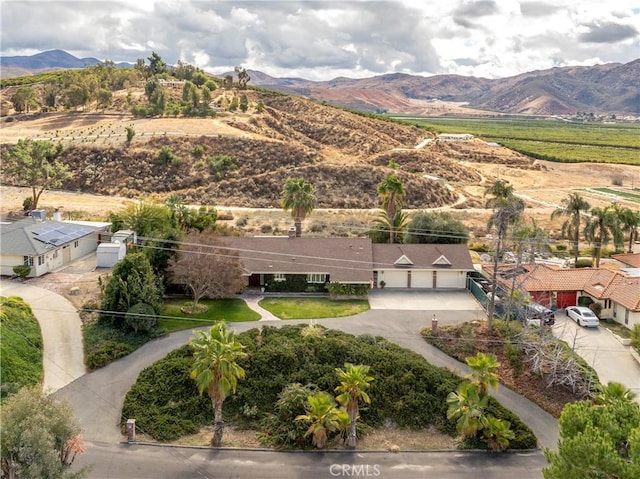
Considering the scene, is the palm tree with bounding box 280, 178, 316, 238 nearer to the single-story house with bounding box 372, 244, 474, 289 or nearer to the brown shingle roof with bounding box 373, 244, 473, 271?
the brown shingle roof with bounding box 373, 244, 473, 271

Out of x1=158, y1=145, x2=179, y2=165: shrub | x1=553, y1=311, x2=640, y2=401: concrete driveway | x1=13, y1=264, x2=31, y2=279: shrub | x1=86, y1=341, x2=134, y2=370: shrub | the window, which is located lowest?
x1=553, y1=311, x2=640, y2=401: concrete driveway

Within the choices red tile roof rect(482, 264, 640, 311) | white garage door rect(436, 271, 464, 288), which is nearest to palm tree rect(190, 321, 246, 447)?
red tile roof rect(482, 264, 640, 311)

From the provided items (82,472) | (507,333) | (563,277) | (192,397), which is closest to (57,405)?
(82,472)

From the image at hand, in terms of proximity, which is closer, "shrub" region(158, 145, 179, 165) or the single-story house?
the single-story house

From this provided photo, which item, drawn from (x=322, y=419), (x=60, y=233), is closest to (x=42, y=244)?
(x=60, y=233)

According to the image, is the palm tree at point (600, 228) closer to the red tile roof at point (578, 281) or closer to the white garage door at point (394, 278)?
the red tile roof at point (578, 281)

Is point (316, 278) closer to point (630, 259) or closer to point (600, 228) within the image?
point (600, 228)

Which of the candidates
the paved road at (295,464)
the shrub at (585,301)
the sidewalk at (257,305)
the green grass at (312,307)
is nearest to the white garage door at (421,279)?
the green grass at (312,307)

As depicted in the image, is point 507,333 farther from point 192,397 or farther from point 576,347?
point 192,397
